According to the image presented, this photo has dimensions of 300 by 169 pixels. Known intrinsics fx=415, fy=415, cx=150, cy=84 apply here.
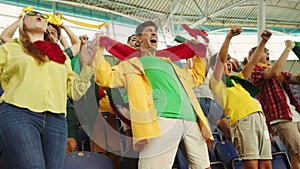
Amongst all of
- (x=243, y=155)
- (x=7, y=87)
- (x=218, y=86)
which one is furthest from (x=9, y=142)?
(x=243, y=155)

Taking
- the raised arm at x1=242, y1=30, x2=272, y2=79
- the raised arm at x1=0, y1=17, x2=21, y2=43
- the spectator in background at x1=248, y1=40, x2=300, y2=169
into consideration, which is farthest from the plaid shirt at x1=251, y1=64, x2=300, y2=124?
the raised arm at x1=0, y1=17, x2=21, y2=43

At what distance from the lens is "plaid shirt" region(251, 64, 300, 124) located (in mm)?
3504

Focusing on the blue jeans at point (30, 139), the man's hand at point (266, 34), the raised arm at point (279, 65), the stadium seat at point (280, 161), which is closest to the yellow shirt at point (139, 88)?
the blue jeans at point (30, 139)

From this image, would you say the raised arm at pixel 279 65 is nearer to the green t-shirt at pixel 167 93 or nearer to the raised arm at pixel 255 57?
the raised arm at pixel 255 57

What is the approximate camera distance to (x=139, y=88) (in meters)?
2.42

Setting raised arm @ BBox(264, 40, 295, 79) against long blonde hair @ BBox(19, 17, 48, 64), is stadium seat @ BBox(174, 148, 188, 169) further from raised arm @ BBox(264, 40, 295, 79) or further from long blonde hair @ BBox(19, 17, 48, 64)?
long blonde hair @ BBox(19, 17, 48, 64)

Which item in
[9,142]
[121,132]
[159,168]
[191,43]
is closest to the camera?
[9,142]

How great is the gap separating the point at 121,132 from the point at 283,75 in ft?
5.16

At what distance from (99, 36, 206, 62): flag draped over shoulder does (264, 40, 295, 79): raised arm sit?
0.93 m

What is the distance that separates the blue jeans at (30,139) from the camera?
6.05ft

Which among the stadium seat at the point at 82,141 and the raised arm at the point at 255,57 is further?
the stadium seat at the point at 82,141

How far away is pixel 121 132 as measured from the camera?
3.33 metres

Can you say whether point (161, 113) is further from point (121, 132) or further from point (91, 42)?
point (121, 132)

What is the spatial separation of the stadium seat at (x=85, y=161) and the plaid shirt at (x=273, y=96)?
5.05 ft
